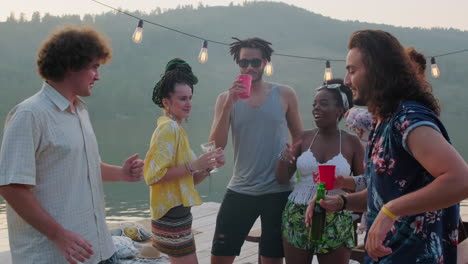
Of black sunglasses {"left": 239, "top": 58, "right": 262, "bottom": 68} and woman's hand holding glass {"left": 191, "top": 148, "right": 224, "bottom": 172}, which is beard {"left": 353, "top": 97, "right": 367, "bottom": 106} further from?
black sunglasses {"left": 239, "top": 58, "right": 262, "bottom": 68}

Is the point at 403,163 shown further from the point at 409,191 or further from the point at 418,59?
the point at 418,59

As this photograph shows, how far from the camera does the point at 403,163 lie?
163cm

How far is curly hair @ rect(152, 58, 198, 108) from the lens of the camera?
2.94 metres

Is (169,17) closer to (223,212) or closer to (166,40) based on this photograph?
(166,40)

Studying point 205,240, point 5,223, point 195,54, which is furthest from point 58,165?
point 195,54

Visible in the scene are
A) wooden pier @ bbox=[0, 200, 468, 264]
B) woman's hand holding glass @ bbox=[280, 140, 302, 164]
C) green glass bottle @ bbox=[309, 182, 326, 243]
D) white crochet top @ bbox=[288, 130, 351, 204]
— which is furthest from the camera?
wooden pier @ bbox=[0, 200, 468, 264]

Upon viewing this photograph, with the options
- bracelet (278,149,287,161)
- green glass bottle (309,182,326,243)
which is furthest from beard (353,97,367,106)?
bracelet (278,149,287,161)

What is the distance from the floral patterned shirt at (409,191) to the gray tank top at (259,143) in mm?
1521

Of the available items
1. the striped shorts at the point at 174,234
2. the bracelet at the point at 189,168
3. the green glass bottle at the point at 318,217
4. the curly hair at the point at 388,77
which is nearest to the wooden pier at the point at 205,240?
the striped shorts at the point at 174,234

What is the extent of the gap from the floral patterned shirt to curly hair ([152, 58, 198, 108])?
4.98 ft

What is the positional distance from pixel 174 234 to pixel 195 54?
6252cm

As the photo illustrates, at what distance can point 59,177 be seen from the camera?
Result: 6.29 feet

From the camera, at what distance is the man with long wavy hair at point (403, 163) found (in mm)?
1499

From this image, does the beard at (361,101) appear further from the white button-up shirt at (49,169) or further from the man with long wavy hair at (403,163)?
the white button-up shirt at (49,169)
